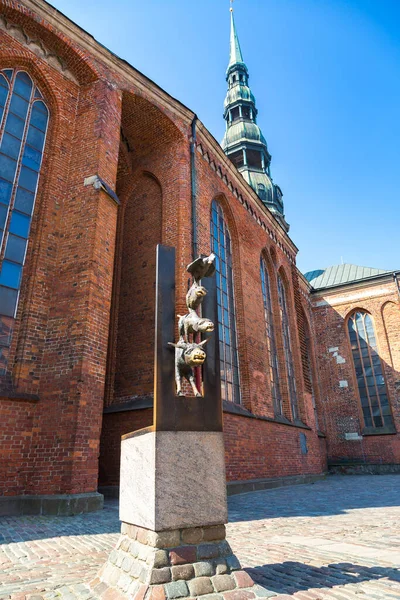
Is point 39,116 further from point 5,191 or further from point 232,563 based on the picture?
point 232,563

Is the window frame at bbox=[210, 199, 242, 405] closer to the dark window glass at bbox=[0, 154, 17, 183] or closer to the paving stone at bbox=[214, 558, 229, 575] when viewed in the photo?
the dark window glass at bbox=[0, 154, 17, 183]

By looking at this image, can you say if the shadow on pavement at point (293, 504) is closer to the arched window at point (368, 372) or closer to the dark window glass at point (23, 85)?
the dark window glass at point (23, 85)

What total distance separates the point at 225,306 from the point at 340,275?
52.2 ft

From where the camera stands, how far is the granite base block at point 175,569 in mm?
2426

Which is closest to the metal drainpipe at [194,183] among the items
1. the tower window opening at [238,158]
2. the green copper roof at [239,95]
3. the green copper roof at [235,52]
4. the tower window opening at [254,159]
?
the tower window opening at [238,158]

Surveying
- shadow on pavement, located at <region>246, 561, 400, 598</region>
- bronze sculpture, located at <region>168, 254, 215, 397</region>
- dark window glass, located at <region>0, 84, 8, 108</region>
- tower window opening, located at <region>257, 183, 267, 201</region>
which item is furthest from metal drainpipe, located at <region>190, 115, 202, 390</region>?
tower window opening, located at <region>257, 183, 267, 201</region>

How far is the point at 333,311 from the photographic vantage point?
2359 cm

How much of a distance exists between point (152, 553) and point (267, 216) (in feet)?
53.2

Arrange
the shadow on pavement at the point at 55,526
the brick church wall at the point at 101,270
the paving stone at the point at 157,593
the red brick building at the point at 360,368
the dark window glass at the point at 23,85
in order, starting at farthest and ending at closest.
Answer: the red brick building at the point at 360,368, the dark window glass at the point at 23,85, the brick church wall at the point at 101,270, the shadow on pavement at the point at 55,526, the paving stone at the point at 157,593

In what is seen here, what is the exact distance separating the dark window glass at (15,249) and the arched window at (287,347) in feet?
37.5

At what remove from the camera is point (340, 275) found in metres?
26.1

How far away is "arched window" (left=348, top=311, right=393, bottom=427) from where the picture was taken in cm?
2066

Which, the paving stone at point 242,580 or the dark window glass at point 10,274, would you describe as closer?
the paving stone at point 242,580

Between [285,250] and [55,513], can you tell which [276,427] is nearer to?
[55,513]
